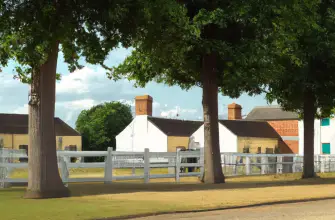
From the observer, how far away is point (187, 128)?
67625 millimetres

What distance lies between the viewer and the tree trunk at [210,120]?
2495 centimetres

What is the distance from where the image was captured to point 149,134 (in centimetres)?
6284

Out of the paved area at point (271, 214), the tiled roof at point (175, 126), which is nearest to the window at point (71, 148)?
the tiled roof at point (175, 126)

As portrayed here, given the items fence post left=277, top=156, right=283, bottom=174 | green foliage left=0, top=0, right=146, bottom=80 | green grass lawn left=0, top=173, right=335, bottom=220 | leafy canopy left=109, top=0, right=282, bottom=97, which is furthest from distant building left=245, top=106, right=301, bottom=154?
green foliage left=0, top=0, right=146, bottom=80

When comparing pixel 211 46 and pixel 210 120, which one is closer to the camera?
pixel 211 46

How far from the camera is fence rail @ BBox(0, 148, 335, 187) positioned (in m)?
21.2

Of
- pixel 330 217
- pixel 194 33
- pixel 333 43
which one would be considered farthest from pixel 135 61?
pixel 330 217

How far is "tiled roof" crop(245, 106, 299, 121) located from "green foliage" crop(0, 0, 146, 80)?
51669mm

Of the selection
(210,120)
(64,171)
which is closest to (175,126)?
(210,120)

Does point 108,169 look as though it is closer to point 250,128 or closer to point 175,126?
point 250,128

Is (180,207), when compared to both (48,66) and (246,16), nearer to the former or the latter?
(48,66)

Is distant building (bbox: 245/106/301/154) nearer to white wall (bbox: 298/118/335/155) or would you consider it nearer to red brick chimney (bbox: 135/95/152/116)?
white wall (bbox: 298/118/335/155)

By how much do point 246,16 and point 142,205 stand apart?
1009 centimetres

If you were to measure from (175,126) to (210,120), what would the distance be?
136ft
